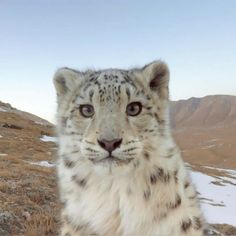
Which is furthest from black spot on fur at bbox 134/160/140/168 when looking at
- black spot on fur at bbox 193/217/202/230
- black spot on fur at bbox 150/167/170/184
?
black spot on fur at bbox 193/217/202/230

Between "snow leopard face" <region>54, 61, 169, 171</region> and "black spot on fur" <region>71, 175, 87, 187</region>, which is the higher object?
"snow leopard face" <region>54, 61, 169, 171</region>

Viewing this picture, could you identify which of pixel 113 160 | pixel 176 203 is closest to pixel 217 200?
pixel 176 203

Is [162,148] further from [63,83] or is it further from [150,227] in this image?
[63,83]

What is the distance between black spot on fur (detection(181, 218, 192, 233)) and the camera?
459 centimetres

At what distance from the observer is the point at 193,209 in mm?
4793

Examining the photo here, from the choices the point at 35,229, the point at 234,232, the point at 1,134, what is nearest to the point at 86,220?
the point at 35,229

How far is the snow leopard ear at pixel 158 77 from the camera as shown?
5.15 m

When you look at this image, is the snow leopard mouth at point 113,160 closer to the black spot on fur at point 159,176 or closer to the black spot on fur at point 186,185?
the black spot on fur at point 159,176

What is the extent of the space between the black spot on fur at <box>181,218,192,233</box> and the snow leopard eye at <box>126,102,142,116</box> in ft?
3.85

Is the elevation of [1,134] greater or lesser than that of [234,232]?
greater

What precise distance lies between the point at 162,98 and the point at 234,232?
65.6 feet

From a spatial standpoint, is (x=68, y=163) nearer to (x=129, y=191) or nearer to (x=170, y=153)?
(x=129, y=191)

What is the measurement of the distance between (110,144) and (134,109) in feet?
1.95

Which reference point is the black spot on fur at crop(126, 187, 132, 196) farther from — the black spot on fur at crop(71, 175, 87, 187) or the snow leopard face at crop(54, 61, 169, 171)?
the black spot on fur at crop(71, 175, 87, 187)
